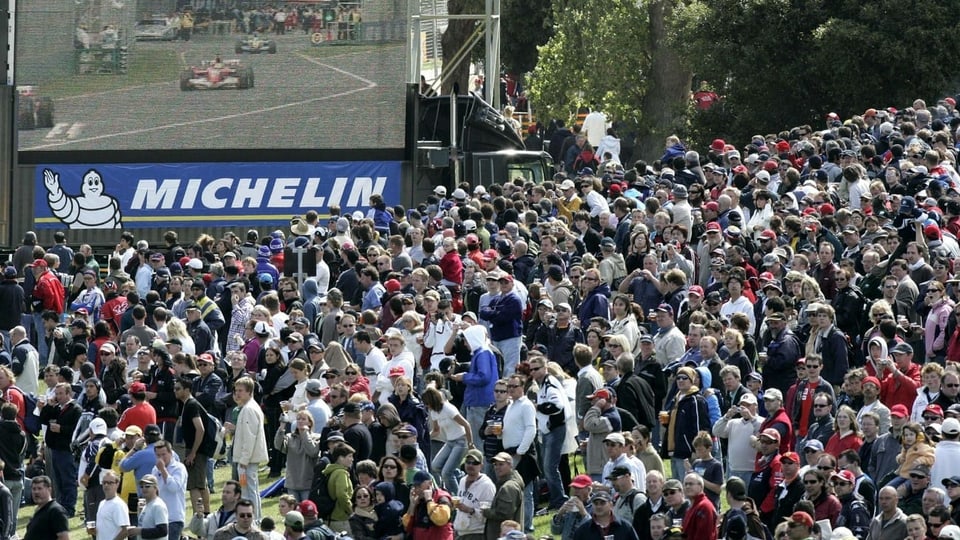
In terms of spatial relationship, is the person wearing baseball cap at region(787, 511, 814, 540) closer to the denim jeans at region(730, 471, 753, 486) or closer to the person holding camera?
the person holding camera

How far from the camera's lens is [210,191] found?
29.0m

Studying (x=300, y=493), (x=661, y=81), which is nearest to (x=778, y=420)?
(x=300, y=493)

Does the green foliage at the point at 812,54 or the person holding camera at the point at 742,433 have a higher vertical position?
the green foliage at the point at 812,54

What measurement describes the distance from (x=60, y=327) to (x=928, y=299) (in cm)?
1051

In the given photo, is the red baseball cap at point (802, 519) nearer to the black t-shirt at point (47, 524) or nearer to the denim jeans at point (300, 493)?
the denim jeans at point (300, 493)

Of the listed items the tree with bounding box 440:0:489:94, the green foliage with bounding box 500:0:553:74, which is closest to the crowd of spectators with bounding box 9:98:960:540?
the tree with bounding box 440:0:489:94

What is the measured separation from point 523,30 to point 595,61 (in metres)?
10.6

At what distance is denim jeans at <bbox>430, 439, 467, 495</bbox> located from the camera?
683 inches

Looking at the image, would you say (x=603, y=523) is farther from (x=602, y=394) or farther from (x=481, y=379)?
(x=481, y=379)

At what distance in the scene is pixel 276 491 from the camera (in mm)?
19172

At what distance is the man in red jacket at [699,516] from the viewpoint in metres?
14.4

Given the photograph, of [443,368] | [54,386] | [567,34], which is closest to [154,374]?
[54,386]

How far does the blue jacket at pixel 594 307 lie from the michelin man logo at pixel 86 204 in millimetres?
10752

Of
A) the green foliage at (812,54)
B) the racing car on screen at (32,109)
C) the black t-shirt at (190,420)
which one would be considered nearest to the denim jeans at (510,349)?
the black t-shirt at (190,420)
